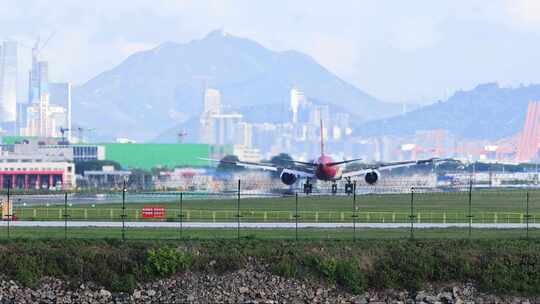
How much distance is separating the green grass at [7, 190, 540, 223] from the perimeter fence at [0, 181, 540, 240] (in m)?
0.06

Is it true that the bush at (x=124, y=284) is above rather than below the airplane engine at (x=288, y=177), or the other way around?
below

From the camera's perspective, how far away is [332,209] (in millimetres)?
88625

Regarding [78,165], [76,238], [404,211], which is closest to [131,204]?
[404,211]

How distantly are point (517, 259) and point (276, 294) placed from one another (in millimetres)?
10039

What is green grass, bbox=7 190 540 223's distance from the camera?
78125mm

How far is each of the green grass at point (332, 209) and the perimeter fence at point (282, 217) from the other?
0.18 ft

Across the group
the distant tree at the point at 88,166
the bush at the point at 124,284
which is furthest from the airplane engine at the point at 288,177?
the distant tree at the point at 88,166

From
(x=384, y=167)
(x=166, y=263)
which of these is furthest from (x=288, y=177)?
(x=166, y=263)

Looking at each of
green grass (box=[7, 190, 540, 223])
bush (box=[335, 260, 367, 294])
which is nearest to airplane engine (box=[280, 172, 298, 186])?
green grass (box=[7, 190, 540, 223])

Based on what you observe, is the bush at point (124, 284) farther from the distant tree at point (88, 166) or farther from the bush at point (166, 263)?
the distant tree at point (88, 166)

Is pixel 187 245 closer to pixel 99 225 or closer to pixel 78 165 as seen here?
pixel 99 225

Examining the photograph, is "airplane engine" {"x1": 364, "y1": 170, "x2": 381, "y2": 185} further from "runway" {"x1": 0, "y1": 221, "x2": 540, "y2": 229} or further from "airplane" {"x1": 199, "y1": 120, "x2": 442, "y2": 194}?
"runway" {"x1": 0, "y1": 221, "x2": 540, "y2": 229}

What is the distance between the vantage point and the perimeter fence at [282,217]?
207 feet

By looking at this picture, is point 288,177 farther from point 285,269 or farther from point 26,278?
point 26,278
